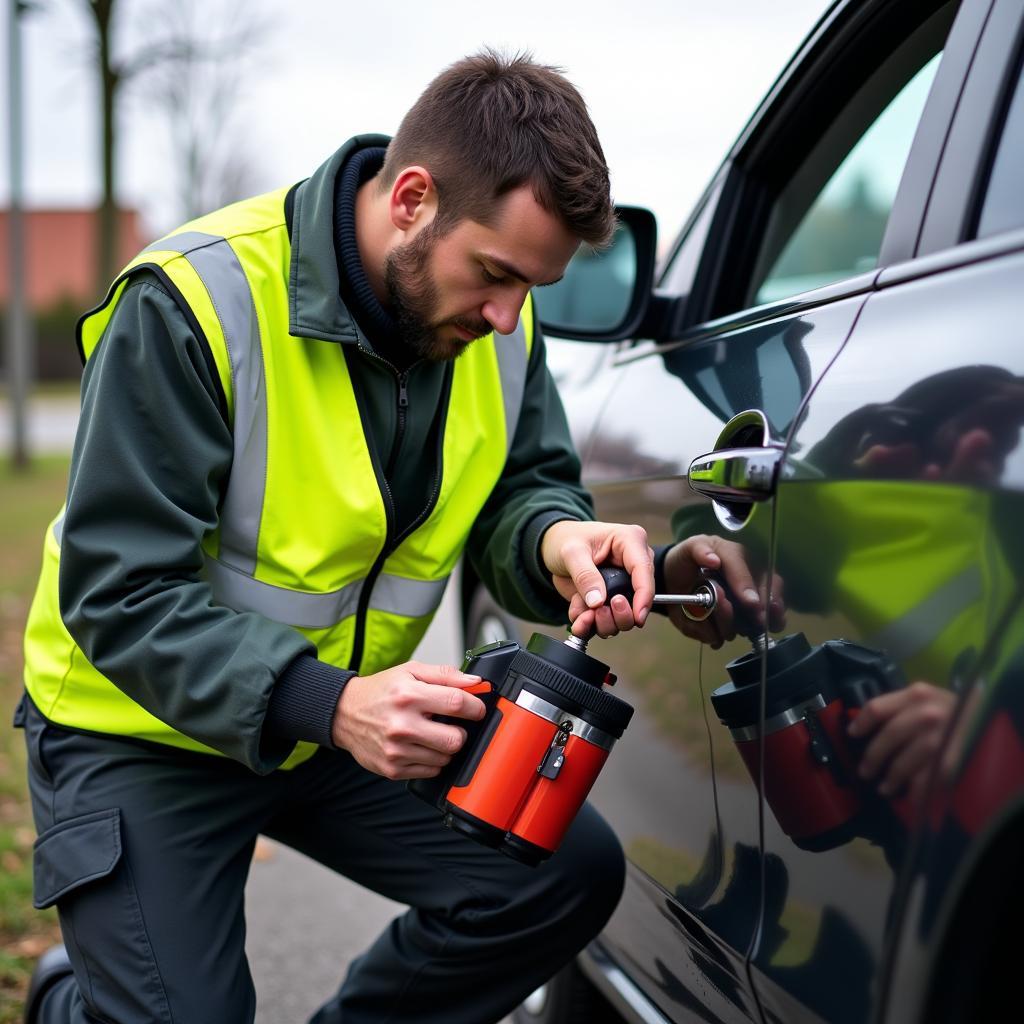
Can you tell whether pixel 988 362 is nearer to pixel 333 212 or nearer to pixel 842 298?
pixel 842 298

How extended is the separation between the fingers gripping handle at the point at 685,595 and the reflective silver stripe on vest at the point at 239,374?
512mm

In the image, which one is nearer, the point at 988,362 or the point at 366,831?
the point at 988,362

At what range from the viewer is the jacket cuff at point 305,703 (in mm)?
1649

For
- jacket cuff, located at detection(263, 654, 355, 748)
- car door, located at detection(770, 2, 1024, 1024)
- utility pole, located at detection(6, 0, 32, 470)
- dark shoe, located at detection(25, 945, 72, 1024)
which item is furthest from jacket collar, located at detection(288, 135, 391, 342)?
utility pole, located at detection(6, 0, 32, 470)

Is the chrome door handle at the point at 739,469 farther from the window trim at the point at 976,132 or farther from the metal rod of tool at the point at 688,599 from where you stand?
the window trim at the point at 976,132

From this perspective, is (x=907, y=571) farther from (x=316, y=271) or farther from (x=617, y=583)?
(x=316, y=271)

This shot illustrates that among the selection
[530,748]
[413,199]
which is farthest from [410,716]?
[413,199]

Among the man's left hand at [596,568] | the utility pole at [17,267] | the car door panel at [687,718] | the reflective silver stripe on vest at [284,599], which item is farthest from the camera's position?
the utility pole at [17,267]

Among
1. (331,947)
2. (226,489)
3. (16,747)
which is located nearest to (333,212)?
(226,489)

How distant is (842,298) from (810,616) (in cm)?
41

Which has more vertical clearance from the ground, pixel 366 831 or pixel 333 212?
pixel 333 212

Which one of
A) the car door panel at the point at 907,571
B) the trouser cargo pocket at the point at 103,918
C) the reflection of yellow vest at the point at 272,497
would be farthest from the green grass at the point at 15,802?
the car door panel at the point at 907,571

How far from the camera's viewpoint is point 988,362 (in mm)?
1106

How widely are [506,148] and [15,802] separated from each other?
9.65 feet
